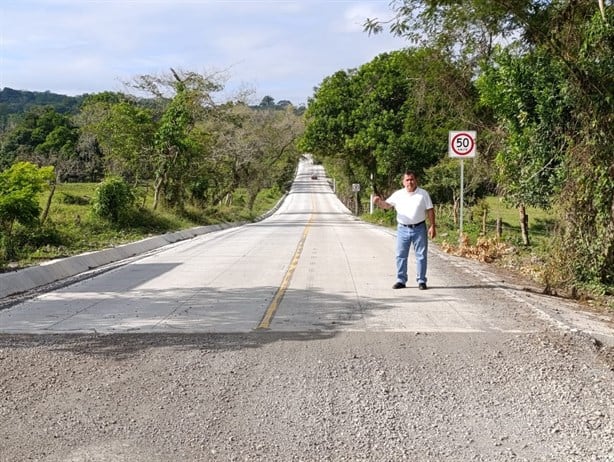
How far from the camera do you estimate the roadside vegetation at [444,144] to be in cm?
1074

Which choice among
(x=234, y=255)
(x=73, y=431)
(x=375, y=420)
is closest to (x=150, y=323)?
(x=73, y=431)

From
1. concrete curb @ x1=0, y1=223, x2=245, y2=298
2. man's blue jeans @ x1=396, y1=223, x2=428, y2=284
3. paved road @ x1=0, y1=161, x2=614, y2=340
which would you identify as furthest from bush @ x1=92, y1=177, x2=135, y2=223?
man's blue jeans @ x1=396, y1=223, x2=428, y2=284

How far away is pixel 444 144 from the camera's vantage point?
36.0 m

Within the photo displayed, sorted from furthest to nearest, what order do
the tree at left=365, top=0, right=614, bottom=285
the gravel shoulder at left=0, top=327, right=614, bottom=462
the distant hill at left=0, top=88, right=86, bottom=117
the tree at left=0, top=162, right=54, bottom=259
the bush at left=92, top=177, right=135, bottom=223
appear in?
the distant hill at left=0, top=88, right=86, bottom=117 → the bush at left=92, top=177, right=135, bottom=223 → the tree at left=0, top=162, right=54, bottom=259 → the tree at left=365, top=0, right=614, bottom=285 → the gravel shoulder at left=0, top=327, right=614, bottom=462

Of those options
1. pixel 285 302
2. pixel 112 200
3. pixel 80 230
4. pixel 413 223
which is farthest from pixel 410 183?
pixel 112 200

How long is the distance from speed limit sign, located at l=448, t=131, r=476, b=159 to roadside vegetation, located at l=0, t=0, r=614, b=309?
0.86m

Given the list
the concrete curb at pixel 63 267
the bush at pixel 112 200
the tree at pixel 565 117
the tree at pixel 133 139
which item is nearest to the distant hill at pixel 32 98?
the tree at pixel 133 139

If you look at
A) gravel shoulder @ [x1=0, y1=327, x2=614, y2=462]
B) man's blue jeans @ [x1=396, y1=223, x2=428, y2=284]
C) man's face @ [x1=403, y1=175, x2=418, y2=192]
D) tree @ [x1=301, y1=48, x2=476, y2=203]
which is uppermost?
Answer: tree @ [x1=301, y1=48, x2=476, y2=203]

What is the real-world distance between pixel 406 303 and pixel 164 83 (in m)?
32.9

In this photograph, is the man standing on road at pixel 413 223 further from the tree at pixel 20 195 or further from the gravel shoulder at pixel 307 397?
the tree at pixel 20 195

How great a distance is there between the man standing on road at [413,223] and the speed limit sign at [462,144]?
256 inches

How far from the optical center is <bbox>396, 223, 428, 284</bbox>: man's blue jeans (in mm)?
10758

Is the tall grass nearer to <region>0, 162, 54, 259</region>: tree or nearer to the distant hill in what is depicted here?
<region>0, 162, 54, 259</region>: tree

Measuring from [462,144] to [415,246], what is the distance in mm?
7044
